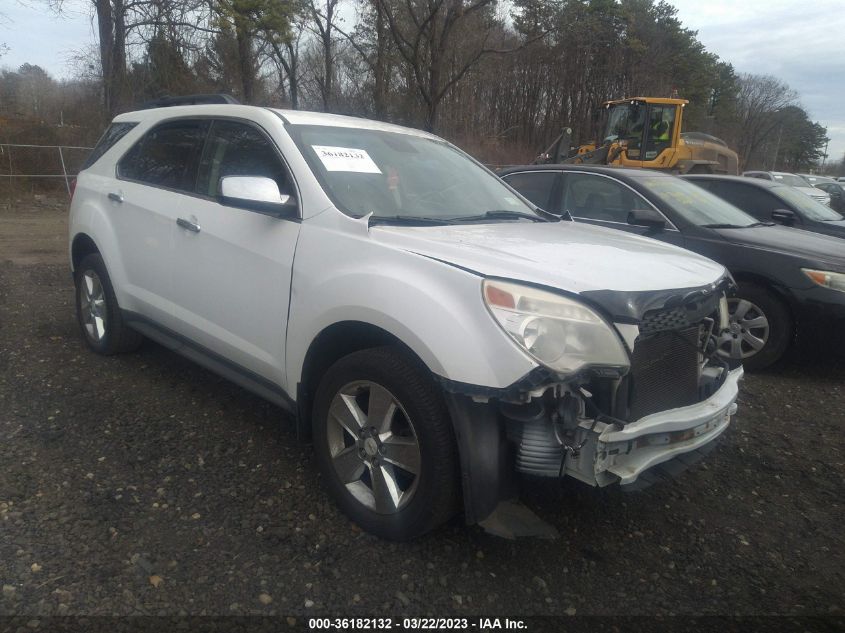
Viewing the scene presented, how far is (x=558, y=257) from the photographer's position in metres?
2.68

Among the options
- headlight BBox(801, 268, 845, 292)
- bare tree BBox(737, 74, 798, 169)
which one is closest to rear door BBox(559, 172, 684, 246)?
headlight BBox(801, 268, 845, 292)

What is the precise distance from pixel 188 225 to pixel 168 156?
0.75 metres

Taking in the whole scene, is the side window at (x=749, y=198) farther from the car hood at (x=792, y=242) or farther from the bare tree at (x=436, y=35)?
the bare tree at (x=436, y=35)

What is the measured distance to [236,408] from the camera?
4055 mm

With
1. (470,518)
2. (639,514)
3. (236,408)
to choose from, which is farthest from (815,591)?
(236,408)

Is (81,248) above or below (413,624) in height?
above

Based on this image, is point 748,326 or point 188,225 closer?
point 188,225

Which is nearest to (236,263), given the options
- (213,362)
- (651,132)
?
(213,362)

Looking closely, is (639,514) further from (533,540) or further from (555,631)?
(555,631)

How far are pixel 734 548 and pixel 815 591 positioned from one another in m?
0.34

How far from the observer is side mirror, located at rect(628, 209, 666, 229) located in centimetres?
527

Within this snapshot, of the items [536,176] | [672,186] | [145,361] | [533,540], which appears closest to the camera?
[533,540]

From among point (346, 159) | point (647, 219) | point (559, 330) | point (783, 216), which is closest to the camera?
point (559, 330)

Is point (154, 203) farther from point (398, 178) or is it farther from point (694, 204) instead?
point (694, 204)
